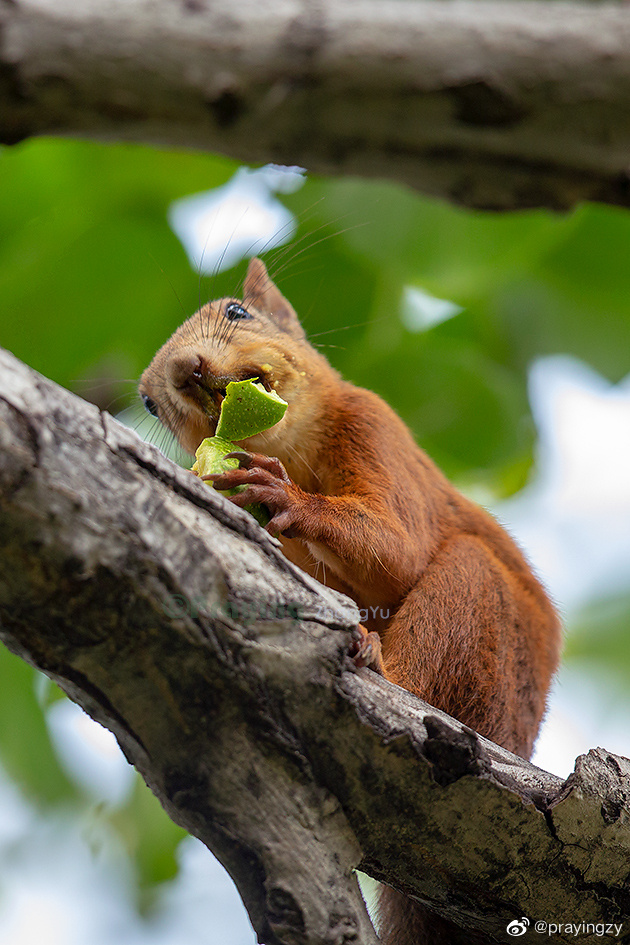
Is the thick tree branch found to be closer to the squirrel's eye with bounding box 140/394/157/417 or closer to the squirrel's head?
the squirrel's head

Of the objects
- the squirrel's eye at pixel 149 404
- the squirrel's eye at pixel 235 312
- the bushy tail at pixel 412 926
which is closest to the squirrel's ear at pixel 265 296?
the squirrel's eye at pixel 235 312

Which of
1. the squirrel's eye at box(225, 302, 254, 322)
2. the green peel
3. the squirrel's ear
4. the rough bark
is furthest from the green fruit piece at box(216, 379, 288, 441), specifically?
the squirrel's ear

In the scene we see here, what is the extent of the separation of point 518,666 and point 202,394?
1463 millimetres

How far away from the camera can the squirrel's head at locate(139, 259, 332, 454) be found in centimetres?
322

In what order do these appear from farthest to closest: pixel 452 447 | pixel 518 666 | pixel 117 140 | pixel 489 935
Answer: pixel 452 447 → pixel 518 666 → pixel 489 935 → pixel 117 140

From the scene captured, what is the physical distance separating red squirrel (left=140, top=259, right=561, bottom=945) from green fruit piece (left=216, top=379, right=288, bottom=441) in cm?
11

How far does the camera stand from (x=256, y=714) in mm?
1712

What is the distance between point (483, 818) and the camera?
2047mm

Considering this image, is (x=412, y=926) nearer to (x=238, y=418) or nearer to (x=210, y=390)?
(x=238, y=418)

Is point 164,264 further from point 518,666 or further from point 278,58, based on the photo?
point 278,58

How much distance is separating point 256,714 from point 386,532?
139 cm

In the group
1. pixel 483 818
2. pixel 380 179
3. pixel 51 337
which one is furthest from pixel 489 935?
pixel 51 337

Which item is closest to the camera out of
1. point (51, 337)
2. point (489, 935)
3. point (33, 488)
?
point (33, 488)

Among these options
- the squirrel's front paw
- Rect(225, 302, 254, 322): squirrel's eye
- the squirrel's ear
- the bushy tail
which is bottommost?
the bushy tail
